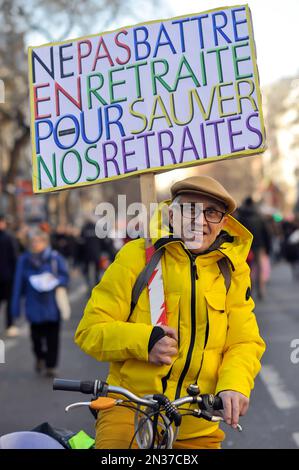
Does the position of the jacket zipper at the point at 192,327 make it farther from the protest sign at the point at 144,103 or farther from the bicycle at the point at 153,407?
the protest sign at the point at 144,103

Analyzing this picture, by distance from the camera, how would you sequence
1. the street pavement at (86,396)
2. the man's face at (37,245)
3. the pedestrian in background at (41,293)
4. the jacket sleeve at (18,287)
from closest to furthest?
the street pavement at (86,396) → the pedestrian in background at (41,293) → the man's face at (37,245) → the jacket sleeve at (18,287)

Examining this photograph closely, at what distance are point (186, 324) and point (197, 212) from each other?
0.45 meters

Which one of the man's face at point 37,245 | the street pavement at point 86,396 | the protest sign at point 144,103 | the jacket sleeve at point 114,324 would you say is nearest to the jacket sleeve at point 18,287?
the man's face at point 37,245

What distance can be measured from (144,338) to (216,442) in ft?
1.73

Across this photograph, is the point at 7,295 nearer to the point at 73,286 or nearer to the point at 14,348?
the point at 14,348

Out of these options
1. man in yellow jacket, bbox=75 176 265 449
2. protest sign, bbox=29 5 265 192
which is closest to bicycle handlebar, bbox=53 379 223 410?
man in yellow jacket, bbox=75 176 265 449

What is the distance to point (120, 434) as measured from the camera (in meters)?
3.65

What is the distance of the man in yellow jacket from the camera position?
3.68m

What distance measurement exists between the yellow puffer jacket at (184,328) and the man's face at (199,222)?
0.17ft

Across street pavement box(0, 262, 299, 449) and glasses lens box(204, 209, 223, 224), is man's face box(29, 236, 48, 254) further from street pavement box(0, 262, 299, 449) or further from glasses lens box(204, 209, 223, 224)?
glasses lens box(204, 209, 223, 224)

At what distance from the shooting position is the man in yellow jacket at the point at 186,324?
145 inches

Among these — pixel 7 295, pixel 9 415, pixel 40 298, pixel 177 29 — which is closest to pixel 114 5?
pixel 7 295

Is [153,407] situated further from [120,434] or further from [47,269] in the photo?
[47,269]

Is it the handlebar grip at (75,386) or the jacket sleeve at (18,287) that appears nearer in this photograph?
the handlebar grip at (75,386)
